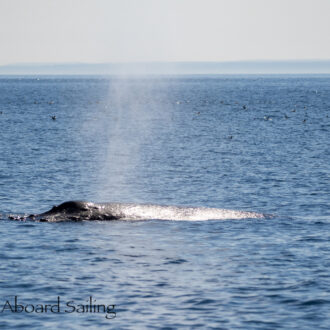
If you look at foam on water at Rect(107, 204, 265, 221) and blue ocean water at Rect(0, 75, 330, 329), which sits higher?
foam on water at Rect(107, 204, 265, 221)

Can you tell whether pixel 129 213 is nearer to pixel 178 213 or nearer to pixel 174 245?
pixel 178 213

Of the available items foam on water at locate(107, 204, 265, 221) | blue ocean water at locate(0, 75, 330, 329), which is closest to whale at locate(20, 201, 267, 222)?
foam on water at locate(107, 204, 265, 221)

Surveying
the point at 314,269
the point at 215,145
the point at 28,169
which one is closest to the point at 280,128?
the point at 215,145

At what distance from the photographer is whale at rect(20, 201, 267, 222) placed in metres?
34.5

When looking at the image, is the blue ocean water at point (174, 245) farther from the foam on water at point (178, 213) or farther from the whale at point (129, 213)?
the foam on water at point (178, 213)

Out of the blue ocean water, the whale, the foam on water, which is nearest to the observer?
the blue ocean water

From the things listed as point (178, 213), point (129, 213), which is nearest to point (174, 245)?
point (129, 213)

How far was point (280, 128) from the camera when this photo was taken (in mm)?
97125

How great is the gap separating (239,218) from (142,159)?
2800 cm

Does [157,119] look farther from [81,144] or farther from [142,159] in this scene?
[142,159]

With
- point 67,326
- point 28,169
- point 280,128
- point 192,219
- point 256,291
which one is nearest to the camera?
point 67,326

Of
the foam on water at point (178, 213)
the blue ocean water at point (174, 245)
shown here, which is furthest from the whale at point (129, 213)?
the blue ocean water at point (174, 245)

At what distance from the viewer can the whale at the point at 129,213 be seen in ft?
113

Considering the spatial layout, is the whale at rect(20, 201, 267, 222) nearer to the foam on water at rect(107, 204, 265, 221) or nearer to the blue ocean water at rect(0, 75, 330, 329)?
the foam on water at rect(107, 204, 265, 221)
